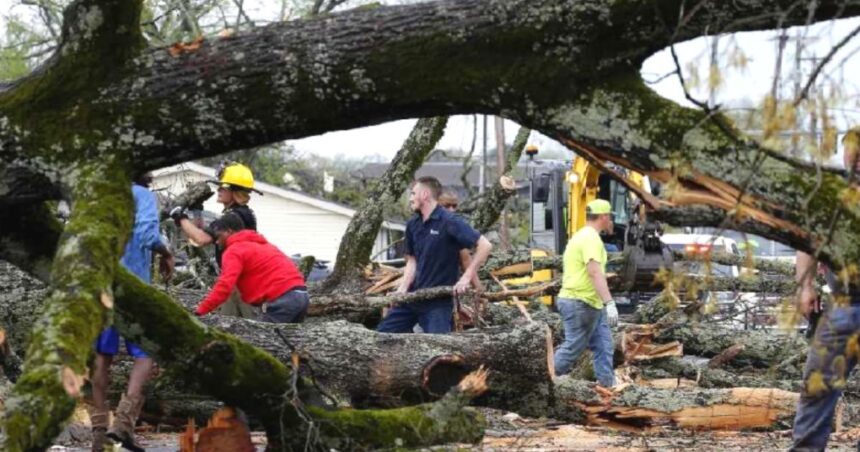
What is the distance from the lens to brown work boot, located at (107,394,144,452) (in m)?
8.48

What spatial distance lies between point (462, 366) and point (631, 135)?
2964mm

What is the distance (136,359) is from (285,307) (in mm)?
1654

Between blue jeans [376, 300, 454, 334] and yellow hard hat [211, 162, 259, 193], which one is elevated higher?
yellow hard hat [211, 162, 259, 193]

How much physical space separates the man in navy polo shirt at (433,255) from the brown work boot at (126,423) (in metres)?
3.36

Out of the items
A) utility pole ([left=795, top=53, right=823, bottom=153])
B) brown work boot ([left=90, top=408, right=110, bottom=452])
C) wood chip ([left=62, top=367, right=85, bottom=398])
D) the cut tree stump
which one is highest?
utility pole ([left=795, top=53, right=823, bottom=153])

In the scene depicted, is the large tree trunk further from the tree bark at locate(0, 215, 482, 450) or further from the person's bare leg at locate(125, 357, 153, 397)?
the tree bark at locate(0, 215, 482, 450)

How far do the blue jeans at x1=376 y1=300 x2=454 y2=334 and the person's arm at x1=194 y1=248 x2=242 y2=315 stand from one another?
1954mm

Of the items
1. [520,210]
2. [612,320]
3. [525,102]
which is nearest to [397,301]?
[612,320]

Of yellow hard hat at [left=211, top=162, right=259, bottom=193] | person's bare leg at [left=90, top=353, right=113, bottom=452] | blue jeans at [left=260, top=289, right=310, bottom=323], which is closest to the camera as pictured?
person's bare leg at [left=90, top=353, right=113, bottom=452]

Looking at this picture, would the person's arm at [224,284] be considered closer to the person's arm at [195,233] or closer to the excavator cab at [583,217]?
the person's arm at [195,233]

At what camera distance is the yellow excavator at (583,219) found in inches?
669

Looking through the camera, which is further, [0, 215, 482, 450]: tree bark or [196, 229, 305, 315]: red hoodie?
[196, 229, 305, 315]: red hoodie

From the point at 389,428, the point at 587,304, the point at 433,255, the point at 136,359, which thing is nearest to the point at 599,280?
the point at 587,304

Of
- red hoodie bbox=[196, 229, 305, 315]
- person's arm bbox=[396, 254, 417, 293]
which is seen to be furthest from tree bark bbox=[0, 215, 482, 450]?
person's arm bbox=[396, 254, 417, 293]
